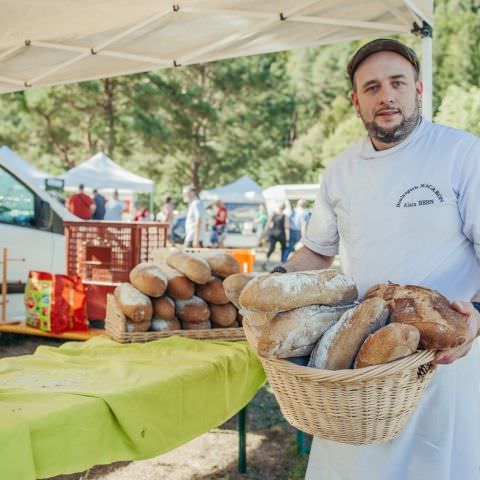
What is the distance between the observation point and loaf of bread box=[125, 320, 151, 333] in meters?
2.96

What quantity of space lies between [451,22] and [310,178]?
11500 mm

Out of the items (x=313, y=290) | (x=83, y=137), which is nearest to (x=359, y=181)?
(x=313, y=290)

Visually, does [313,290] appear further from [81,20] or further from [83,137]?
[83,137]

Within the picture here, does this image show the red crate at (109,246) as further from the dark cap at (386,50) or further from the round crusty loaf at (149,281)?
the dark cap at (386,50)

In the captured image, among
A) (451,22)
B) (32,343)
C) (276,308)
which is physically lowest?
(32,343)

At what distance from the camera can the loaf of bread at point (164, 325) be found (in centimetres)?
306

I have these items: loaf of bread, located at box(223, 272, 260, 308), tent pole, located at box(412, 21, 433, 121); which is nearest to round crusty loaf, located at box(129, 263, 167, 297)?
loaf of bread, located at box(223, 272, 260, 308)

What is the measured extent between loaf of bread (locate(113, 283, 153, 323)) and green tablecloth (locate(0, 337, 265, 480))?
6.2 inches

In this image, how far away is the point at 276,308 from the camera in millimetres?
1576

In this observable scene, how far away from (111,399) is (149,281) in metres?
1.18

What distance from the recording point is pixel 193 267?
128 inches

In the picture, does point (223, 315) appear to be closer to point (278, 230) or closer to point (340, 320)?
point (340, 320)

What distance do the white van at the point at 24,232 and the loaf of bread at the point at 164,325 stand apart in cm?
315

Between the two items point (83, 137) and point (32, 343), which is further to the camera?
point (83, 137)
